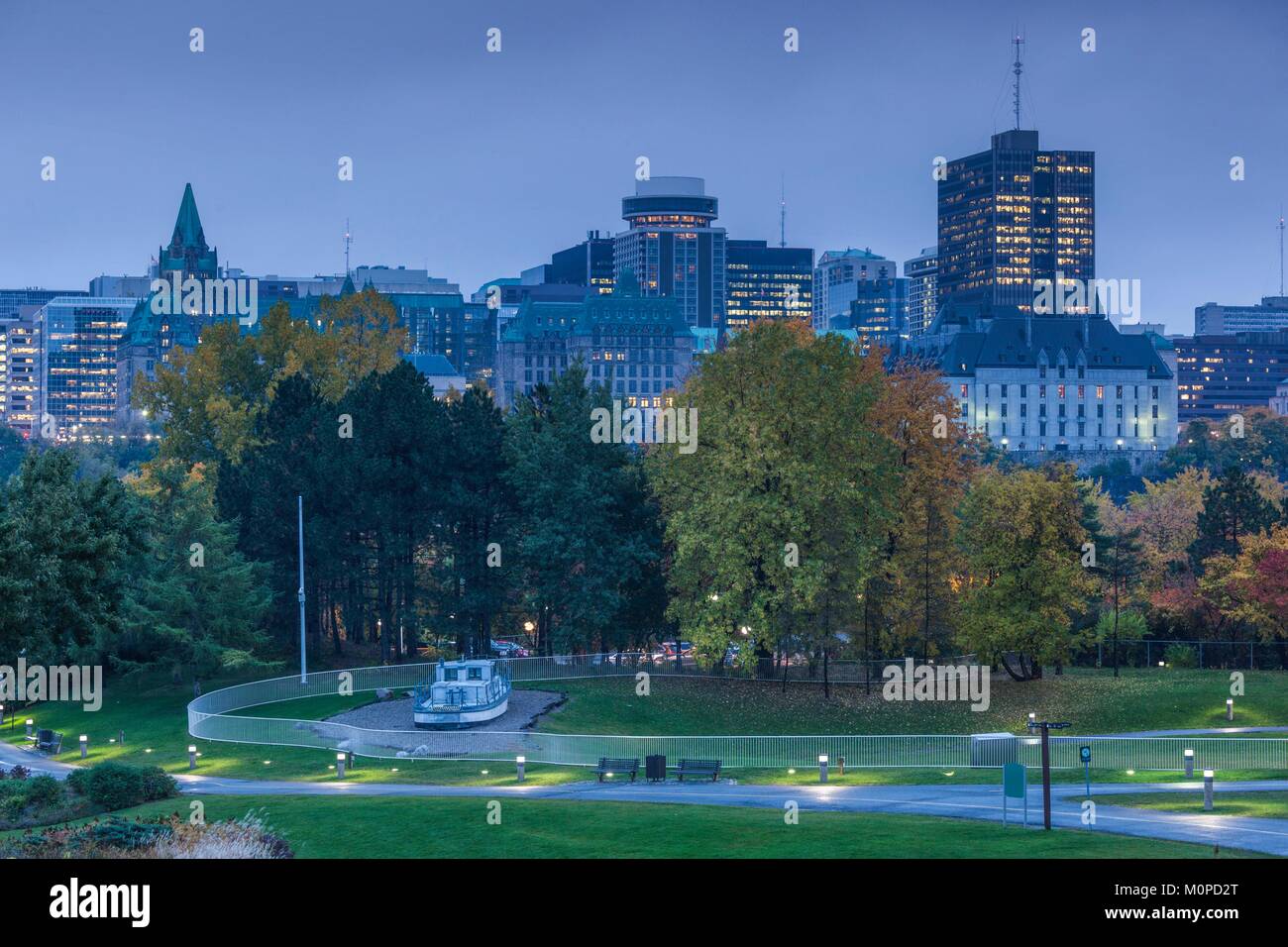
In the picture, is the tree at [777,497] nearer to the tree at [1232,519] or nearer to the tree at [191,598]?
the tree at [191,598]

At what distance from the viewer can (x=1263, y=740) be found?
46.8 meters

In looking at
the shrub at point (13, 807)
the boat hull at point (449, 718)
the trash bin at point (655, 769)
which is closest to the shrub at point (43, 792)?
the shrub at point (13, 807)

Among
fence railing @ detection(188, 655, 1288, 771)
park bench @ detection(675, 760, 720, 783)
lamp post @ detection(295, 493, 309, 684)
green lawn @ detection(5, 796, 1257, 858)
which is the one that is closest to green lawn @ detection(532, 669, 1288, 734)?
fence railing @ detection(188, 655, 1288, 771)

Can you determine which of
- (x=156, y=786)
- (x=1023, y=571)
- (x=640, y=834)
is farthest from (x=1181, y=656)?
(x=156, y=786)

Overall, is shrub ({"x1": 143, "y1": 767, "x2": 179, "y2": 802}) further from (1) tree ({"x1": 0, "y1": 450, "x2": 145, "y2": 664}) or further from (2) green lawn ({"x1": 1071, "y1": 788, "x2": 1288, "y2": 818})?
(2) green lawn ({"x1": 1071, "y1": 788, "x2": 1288, "y2": 818})

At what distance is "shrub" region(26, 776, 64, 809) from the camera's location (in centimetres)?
3994

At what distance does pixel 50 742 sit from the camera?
185 ft

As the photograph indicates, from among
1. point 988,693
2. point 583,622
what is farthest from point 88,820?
point 988,693

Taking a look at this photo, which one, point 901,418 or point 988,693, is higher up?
point 901,418

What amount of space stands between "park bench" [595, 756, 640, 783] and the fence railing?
3.49 metres

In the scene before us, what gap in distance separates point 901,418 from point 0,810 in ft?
143

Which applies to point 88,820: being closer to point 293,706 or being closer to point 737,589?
point 293,706

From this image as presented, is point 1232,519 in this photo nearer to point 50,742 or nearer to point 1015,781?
point 1015,781
